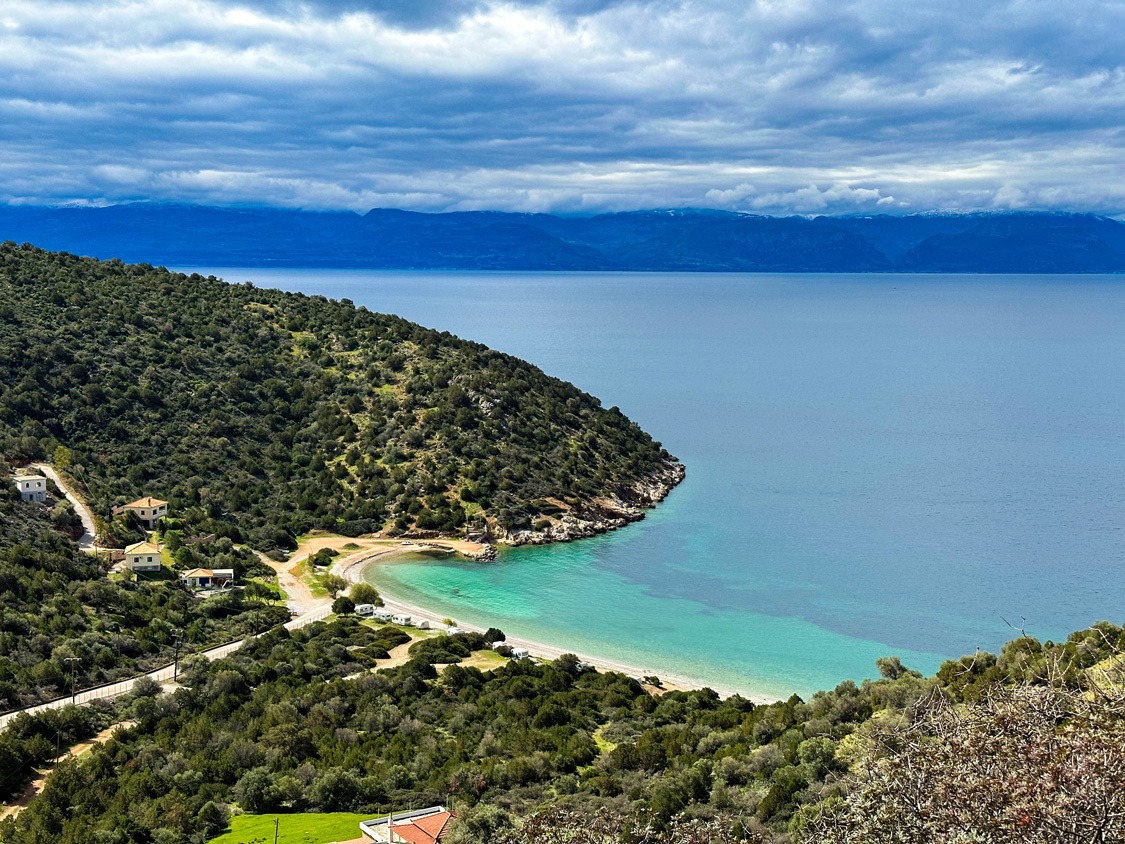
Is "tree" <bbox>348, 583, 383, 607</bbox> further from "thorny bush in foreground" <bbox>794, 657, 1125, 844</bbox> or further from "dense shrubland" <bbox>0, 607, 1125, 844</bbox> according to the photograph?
"thorny bush in foreground" <bbox>794, 657, 1125, 844</bbox>

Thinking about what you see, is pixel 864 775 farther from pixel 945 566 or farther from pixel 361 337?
pixel 361 337

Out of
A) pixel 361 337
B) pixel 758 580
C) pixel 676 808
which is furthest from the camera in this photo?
pixel 361 337

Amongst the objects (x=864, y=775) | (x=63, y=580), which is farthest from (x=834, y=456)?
(x=864, y=775)

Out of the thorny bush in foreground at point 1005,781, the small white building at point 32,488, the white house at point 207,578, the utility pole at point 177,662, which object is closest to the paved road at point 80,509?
the small white building at point 32,488

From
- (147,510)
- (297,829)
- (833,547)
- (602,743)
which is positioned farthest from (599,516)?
(297,829)

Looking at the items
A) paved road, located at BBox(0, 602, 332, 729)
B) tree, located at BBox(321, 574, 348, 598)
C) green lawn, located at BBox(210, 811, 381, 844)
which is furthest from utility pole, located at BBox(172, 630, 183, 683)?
green lawn, located at BBox(210, 811, 381, 844)

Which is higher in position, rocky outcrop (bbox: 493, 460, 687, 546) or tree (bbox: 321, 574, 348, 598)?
rocky outcrop (bbox: 493, 460, 687, 546)
